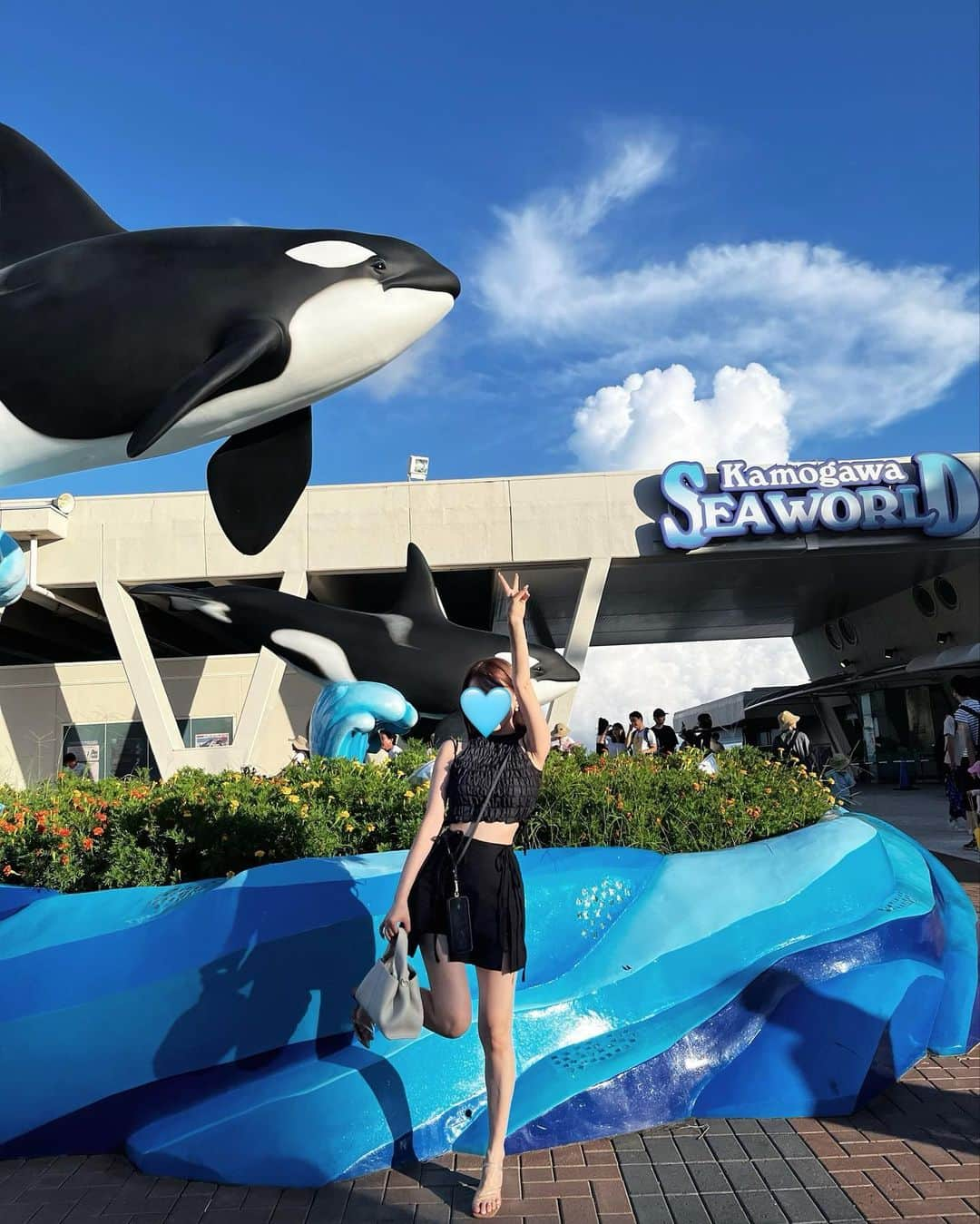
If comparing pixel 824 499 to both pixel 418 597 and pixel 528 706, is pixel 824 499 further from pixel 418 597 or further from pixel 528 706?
pixel 528 706

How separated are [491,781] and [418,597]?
7.31 metres

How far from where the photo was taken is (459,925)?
9.12 ft

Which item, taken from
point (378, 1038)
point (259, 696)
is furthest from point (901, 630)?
point (378, 1038)

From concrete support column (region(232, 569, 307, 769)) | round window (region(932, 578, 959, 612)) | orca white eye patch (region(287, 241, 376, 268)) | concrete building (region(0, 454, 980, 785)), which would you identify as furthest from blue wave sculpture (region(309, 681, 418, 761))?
round window (region(932, 578, 959, 612))

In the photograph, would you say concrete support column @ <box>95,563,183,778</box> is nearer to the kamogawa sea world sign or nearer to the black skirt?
the kamogawa sea world sign

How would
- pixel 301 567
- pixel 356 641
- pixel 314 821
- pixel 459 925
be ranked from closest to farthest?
pixel 459 925 < pixel 314 821 < pixel 356 641 < pixel 301 567

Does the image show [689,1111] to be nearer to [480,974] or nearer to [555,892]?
[555,892]

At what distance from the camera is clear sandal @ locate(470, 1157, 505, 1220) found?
9.48 feet

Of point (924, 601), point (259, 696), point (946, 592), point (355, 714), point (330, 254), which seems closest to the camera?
point (330, 254)

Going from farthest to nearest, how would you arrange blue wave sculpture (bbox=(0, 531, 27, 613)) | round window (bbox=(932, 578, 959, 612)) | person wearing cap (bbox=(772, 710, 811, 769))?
round window (bbox=(932, 578, 959, 612))
person wearing cap (bbox=(772, 710, 811, 769))
blue wave sculpture (bbox=(0, 531, 27, 613))

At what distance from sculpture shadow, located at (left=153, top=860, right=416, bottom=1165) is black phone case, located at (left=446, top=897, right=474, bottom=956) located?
34.9 inches

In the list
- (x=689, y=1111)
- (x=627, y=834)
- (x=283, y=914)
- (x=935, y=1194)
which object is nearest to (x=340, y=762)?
(x=627, y=834)

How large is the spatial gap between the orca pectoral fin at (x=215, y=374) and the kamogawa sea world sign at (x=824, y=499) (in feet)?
58.0

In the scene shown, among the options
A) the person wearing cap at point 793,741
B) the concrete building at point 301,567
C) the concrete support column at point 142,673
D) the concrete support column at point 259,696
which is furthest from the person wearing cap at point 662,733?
the concrete support column at point 142,673
